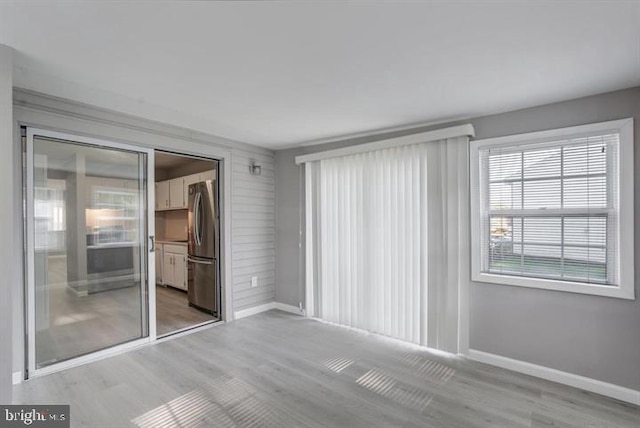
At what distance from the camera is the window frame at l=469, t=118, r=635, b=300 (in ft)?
8.20

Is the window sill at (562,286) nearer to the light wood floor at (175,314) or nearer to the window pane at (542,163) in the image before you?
the window pane at (542,163)

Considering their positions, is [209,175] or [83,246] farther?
[209,175]

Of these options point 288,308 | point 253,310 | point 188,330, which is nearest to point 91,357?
point 188,330

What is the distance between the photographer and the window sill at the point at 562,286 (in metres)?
2.53

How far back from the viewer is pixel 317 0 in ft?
5.03

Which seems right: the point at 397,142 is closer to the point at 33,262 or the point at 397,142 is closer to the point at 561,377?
the point at 561,377

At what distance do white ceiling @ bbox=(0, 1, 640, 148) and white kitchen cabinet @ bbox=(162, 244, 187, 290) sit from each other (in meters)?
3.23

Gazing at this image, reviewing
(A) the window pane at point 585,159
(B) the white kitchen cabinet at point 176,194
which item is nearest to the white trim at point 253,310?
(B) the white kitchen cabinet at point 176,194

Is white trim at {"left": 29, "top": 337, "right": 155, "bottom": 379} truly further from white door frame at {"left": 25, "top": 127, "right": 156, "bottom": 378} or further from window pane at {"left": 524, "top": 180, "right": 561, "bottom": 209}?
window pane at {"left": 524, "top": 180, "right": 561, "bottom": 209}

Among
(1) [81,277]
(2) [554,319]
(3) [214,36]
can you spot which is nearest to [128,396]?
(1) [81,277]

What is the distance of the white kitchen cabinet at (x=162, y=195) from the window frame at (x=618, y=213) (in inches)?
223

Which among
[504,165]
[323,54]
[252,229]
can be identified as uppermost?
[323,54]

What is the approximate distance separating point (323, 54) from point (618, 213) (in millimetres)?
2677

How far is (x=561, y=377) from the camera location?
2.75 meters
